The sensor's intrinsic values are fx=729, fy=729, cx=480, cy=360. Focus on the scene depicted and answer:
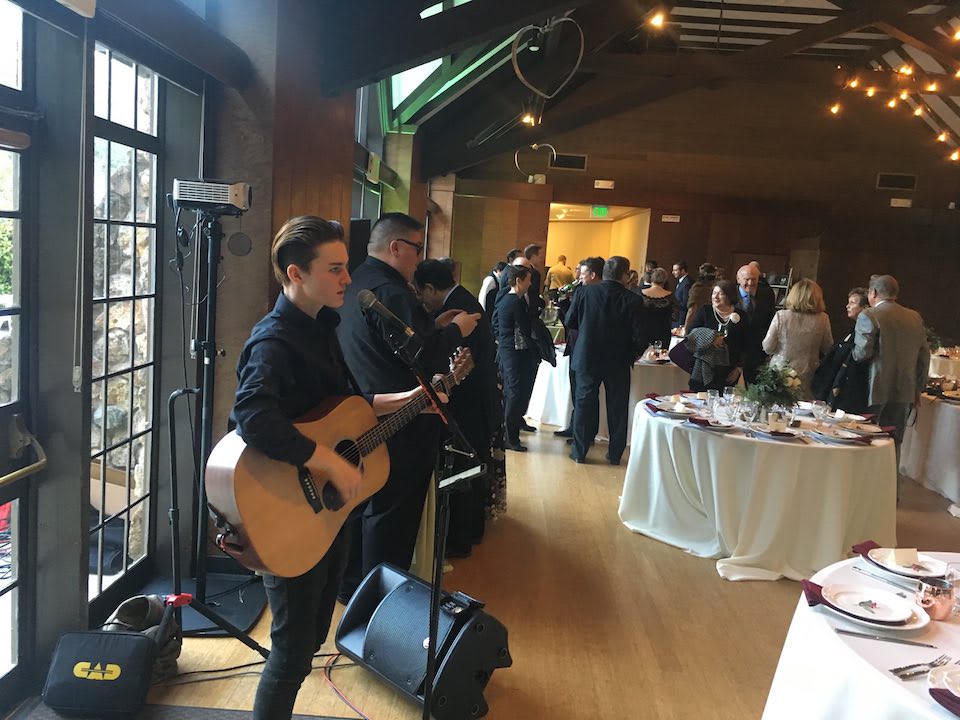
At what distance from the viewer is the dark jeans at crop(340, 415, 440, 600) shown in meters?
3.03

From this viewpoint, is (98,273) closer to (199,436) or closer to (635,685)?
(199,436)

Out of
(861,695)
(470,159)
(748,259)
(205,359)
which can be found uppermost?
(470,159)

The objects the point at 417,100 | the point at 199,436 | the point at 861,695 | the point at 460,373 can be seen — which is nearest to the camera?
the point at 861,695

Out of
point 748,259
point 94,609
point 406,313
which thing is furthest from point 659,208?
point 94,609

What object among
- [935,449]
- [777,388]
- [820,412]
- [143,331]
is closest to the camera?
[143,331]

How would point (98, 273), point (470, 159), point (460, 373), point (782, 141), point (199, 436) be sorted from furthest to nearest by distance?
point (782, 141) < point (470, 159) < point (199, 436) < point (98, 273) < point (460, 373)

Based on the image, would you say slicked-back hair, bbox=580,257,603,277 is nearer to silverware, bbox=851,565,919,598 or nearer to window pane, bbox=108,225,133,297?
window pane, bbox=108,225,133,297

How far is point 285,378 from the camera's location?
6.10ft

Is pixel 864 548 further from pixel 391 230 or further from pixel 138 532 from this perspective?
pixel 138 532

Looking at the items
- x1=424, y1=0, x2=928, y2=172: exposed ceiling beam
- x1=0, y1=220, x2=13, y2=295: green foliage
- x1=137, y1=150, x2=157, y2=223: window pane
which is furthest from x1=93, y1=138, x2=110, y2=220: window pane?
x1=424, y1=0, x2=928, y2=172: exposed ceiling beam

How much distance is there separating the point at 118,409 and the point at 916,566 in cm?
288

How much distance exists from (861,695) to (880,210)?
12.8 m

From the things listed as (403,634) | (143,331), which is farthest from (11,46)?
(403,634)

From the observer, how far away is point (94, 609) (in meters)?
2.85
